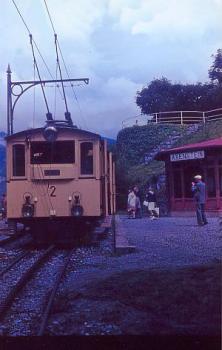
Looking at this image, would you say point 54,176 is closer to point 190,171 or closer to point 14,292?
point 14,292

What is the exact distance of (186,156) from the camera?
21.7m

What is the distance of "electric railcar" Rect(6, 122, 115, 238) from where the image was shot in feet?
36.9

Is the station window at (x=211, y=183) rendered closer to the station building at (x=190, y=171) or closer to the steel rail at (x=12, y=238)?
the station building at (x=190, y=171)

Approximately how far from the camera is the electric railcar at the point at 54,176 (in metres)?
11.2

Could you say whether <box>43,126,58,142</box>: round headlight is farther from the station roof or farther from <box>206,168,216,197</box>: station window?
<box>206,168,216,197</box>: station window

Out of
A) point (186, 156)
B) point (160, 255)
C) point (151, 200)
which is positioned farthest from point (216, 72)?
point (186, 156)

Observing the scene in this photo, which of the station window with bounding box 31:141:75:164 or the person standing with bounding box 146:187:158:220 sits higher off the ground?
the station window with bounding box 31:141:75:164

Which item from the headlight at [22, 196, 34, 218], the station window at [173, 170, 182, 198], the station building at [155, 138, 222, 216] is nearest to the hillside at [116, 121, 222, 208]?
the station building at [155, 138, 222, 216]

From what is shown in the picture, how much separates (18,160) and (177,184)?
12.5 meters

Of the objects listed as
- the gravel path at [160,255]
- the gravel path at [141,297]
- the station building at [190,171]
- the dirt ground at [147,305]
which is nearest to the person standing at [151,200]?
the station building at [190,171]

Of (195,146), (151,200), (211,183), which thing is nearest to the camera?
(151,200)

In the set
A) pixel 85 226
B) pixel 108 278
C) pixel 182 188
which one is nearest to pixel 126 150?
pixel 85 226

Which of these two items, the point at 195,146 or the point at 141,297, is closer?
the point at 141,297

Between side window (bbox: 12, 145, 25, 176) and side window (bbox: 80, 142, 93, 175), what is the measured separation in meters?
1.26
